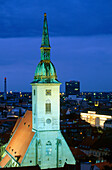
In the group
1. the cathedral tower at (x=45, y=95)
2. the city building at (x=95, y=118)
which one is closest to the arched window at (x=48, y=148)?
the cathedral tower at (x=45, y=95)

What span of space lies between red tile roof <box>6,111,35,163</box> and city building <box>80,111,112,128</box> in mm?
106031

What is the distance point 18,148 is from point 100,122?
4481 inches

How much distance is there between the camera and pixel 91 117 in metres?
171

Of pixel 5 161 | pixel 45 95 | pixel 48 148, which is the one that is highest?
pixel 45 95

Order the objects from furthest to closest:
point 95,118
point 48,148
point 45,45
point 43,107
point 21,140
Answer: point 95,118 < point 21,140 < point 45,45 < point 43,107 < point 48,148

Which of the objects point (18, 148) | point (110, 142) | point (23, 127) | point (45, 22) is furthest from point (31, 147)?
point (110, 142)

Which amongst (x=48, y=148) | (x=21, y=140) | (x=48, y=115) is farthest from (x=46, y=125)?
(x=21, y=140)

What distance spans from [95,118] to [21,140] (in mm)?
118269

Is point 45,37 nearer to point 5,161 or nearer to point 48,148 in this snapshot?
point 48,148

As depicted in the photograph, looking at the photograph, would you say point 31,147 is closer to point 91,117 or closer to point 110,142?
point 110,142

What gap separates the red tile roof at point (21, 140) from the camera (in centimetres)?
4862

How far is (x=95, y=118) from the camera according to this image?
168 m

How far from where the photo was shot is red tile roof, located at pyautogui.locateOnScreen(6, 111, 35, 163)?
160 ft

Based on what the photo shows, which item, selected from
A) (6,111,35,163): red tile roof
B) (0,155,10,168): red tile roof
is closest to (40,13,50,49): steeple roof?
(6,111,35,163): red tile roof
